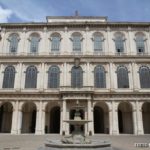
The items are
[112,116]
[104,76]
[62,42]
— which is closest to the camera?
[112,116]

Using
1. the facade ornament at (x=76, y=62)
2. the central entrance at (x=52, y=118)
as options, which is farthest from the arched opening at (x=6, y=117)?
the facade ornament at (x=76, y=62)

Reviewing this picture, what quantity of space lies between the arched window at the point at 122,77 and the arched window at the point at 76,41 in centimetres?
758

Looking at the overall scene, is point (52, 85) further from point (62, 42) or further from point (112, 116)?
point (112, 116)

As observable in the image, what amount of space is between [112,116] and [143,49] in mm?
12595

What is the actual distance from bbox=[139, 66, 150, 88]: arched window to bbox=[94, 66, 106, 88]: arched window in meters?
5.85

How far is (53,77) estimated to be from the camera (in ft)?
110

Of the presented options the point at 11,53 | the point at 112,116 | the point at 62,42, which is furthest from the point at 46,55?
the point at 112,116

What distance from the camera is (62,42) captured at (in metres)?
35.7

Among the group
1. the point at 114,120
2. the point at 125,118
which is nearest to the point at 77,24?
the point at 114,120

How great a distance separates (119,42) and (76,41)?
288 inches

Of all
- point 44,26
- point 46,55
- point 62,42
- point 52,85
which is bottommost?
point 52,85

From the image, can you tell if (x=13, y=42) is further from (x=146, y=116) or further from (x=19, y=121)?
(x=146, y=116)

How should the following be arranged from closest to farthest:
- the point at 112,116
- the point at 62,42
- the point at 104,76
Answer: the point at 112,116 < the point at 104,76 < the point at 62,42

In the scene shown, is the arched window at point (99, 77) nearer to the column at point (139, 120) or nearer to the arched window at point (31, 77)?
the column at point (139, 120)
